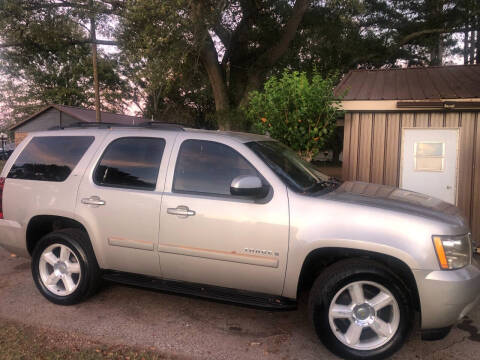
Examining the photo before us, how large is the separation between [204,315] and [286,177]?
174 centimetres

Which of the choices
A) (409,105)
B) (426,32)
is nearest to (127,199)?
(409,105)

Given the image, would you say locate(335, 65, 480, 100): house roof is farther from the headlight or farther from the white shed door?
the headlight

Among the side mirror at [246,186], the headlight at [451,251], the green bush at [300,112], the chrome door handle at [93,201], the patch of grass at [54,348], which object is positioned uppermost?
the green bush at [300,112]

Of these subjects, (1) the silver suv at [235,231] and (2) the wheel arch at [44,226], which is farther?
(2) the wheel arch at [44,226]

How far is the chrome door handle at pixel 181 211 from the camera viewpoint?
147 inches

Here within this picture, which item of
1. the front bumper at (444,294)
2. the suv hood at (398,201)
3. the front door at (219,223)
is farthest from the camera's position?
the front door at (219,223)

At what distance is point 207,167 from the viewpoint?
3861mm

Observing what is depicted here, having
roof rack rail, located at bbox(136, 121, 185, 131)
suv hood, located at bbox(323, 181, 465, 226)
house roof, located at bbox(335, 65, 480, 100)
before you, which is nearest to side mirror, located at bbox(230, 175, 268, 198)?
suv hood, located at bbox(323, 181, 465, 226)

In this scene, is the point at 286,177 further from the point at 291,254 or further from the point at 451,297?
the point at 451,297

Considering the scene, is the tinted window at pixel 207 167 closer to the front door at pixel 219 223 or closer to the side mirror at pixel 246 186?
the front door at pixel 219 223

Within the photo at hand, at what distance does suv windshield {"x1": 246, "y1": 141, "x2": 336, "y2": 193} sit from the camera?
3701 millimetres

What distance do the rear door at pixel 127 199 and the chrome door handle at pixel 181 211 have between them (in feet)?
0.49

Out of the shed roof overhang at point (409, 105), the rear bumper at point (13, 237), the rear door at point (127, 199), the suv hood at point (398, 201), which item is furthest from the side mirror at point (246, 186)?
the shed roof overhang at point (409, 105)

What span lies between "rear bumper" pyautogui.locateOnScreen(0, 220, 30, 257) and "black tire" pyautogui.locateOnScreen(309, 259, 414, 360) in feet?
10.8
